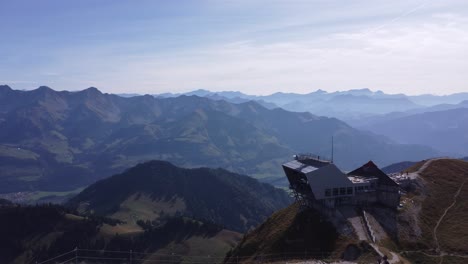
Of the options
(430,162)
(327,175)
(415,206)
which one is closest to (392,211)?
(415,206)

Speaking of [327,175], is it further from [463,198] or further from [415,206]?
[463,198]

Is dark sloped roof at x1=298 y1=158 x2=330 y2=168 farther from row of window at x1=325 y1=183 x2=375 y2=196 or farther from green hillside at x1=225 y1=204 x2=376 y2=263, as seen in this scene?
green hillside at x1=225 y1=204 x2=376 y2=263

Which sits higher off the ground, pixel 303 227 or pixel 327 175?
pixel 327 175

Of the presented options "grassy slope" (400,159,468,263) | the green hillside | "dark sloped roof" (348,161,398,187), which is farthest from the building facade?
"grassy slope" (400,159,468,263)

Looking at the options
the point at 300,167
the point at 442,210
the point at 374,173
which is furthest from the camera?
the point at 374,173

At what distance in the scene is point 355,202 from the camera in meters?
108

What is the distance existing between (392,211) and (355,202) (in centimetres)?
1006

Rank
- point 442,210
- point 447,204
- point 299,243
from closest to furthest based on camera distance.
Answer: point 299,243, point 442,210, point 447,204

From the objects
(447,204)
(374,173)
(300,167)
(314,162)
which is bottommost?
(447,204)

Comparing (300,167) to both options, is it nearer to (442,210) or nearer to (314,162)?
(314,162)

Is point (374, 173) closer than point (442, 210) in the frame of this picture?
No

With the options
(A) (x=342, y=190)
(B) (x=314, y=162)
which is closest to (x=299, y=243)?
(A) (x=342, y=190)

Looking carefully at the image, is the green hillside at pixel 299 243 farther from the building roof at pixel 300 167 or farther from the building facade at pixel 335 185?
the building roof at pixel 300 167

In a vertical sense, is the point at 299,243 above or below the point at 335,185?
below
